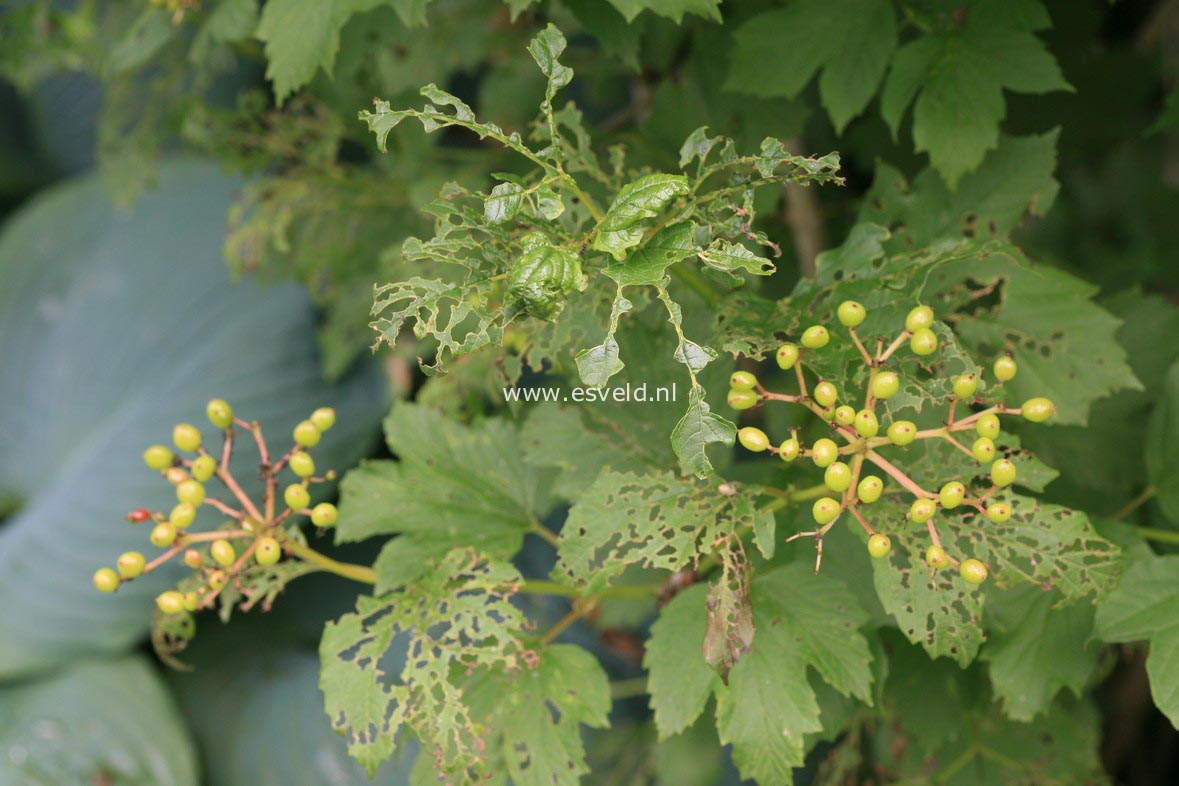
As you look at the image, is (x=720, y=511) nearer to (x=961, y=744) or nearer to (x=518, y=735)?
(x=518, y=735)

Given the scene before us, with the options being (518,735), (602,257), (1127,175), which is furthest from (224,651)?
(1127,175)

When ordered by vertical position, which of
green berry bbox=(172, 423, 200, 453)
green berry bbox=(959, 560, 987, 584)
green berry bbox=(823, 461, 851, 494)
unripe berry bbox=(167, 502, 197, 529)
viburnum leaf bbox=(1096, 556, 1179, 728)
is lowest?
viburnum leaf bbox=(1096, 556, 1179, 728)

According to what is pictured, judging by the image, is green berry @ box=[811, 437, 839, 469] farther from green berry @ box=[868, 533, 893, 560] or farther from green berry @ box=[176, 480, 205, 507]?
green berry @ box=[176, 480, 205, 507]

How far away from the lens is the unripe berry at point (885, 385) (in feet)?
1.65

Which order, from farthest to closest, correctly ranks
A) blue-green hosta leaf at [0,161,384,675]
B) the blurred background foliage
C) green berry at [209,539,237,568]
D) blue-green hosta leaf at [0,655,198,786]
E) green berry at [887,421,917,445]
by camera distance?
blue-green hosta leaf at [0,161,384,675] → blue-green hosta leaf at [0,655,198,786] → the blurred background foliage → green berry at [209,539,237,568] → green berry at [887,421,917,445]

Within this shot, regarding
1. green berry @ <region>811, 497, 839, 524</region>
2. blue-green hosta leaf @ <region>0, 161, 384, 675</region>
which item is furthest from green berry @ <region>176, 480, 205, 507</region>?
blue-green hosta leaf @ <region>0, 161, 384, 675</region>

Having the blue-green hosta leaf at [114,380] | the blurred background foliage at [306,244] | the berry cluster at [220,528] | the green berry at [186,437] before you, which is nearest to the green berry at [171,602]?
the berry cluster at [220,528]

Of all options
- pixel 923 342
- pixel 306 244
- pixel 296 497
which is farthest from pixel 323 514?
pixel 306 244

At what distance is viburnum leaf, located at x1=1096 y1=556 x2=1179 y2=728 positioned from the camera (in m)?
0.57

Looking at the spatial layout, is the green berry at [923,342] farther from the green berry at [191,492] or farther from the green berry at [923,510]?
the green berry at [191,492]

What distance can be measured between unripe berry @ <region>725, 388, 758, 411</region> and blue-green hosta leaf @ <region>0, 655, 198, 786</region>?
43.1 inches

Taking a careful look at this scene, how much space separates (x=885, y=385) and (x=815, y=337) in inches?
1.9

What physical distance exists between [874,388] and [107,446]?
1.20 meters

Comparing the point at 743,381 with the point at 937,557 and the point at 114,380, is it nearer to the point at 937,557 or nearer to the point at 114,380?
the point at 937,557
